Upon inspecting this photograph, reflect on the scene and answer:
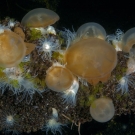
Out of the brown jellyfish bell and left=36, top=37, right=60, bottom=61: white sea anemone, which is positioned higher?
left=36, top=37, right=60, bottom=61: white sea anemone

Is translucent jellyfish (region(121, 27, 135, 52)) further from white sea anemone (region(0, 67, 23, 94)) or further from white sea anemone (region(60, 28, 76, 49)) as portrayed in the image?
white sea anemone (region(0, 67, 23, 94))

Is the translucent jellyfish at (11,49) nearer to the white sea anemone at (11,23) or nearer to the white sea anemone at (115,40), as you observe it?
the white sea anemone at (11,23)

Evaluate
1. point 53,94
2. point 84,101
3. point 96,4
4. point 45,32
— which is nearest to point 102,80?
point 84,101

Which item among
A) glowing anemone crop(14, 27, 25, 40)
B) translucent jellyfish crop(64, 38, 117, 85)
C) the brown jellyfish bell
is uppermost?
glowing anemone crop(14, 27, 25, 40)

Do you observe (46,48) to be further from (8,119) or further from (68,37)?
(8,119)

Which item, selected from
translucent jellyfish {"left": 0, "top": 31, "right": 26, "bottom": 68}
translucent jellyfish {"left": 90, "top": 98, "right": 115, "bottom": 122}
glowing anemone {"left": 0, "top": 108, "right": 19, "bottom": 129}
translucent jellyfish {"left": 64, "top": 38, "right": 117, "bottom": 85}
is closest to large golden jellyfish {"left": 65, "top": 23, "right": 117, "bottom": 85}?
translucent jellyfish {"left": 64, "top": 38, "right": 117, "bottom": 85}

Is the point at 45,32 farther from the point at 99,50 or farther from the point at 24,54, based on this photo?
the point at 99,50
